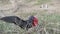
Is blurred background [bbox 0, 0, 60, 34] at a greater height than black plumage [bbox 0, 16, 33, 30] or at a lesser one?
lesser

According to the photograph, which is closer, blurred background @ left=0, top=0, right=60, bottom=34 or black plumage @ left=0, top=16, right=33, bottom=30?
black plumage @ left=0, top=16, right=33, bottom=30

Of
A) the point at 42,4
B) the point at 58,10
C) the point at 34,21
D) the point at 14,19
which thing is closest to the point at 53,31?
the point at 34,21

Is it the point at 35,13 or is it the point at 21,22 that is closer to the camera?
the point at 21,22

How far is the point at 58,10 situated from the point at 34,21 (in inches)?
91.9

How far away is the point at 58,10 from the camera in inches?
262

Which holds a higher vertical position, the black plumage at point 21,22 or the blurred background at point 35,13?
the black plumage at point 21,22

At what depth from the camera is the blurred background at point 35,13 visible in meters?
4.57

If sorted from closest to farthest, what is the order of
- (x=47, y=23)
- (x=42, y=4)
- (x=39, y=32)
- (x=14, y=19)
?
1. (x=14, y=19)
2. (x=39, y=32)
3. (x=47, y=23)
4. (x=42, y=4)

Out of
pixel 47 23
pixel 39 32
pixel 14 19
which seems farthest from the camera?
pixel 47 23

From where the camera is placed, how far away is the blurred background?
4.57 m

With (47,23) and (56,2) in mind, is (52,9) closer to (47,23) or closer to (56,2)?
(56,2)

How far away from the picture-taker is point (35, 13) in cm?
625

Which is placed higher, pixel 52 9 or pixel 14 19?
pixel 14 19

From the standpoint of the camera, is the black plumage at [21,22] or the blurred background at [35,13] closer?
the black plumage at [21,22]
